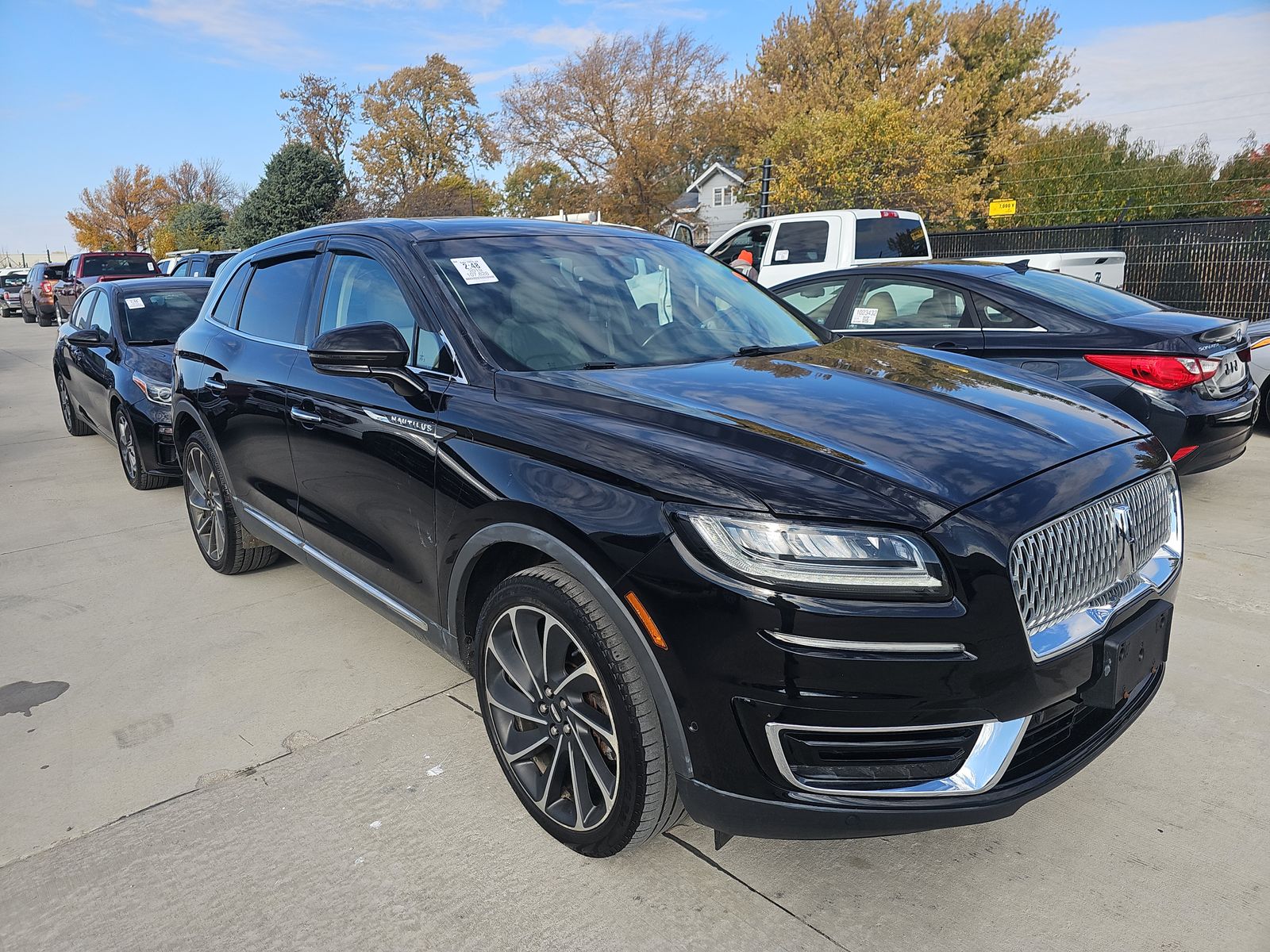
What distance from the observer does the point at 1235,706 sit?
3135 mm

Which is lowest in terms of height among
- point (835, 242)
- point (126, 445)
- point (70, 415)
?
point (70, 415)

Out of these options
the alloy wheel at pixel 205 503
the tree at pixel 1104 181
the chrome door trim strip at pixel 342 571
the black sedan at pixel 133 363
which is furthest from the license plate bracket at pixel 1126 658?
the tree at pixel 1104 181

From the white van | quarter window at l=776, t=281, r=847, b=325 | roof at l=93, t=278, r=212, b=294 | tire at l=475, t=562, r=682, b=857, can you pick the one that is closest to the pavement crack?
tire at l=475, t=562, r=682, b=857

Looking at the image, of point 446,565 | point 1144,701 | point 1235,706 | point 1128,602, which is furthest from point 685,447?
point 1235,706

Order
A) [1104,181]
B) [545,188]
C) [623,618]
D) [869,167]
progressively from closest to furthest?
[623,618], [869,167], [1104,181], [545,188]

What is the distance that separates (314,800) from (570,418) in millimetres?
1482

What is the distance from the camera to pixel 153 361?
659cm

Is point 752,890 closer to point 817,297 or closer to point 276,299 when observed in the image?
point 276,299

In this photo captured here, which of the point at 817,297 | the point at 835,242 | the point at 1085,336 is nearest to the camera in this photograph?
the point at 1085,336

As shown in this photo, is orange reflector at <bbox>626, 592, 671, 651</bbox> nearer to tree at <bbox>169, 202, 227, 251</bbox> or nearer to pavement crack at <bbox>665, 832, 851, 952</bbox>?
pavement crack at <bbox>665, 832, 851, 952</bbox>

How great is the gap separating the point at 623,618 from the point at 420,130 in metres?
53.8

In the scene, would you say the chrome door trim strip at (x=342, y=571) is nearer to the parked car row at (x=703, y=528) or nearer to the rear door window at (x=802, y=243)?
the parked car row at (x=703, y=528)

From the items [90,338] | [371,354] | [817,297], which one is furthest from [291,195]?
[371,354]

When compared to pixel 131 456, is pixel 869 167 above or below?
above
